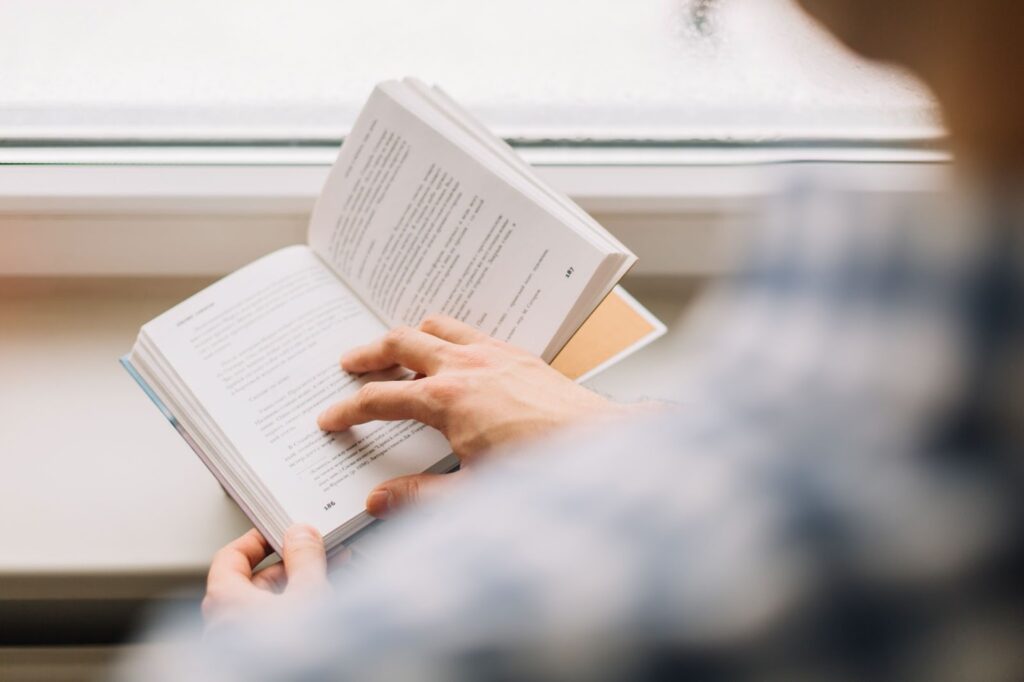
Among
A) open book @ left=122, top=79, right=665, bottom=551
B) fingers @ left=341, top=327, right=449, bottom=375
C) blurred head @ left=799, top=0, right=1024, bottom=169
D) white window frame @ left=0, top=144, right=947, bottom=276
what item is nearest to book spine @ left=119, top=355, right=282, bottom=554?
open book @ left=122, top=79, right=665, bottom=551

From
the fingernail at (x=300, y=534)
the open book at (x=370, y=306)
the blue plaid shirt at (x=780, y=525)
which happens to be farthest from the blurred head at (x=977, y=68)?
the fingernail at (x=300, y=534)

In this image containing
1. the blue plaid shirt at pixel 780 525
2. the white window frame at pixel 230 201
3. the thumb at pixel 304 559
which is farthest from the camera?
the white window frame at pixel 230 201

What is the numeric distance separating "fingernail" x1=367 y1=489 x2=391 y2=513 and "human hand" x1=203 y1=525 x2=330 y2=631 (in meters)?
0.04

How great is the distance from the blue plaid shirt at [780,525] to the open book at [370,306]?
12.9 inches

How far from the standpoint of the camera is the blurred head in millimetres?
282

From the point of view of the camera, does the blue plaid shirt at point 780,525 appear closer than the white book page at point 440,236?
Yes

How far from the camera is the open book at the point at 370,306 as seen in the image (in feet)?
2.08

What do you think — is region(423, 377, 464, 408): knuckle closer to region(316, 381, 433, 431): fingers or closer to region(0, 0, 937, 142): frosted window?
region(316, 381, 433, 431): fingers

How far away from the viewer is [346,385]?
684 mm

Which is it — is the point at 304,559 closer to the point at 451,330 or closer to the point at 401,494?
the point at 401,494

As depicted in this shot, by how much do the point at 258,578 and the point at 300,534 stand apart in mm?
66

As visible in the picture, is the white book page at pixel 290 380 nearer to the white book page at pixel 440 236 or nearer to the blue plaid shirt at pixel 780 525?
the white book page at pixel 440 236

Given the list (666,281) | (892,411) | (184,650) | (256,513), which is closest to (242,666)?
(184,650)

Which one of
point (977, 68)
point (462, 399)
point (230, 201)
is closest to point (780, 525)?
point (977, 68)
